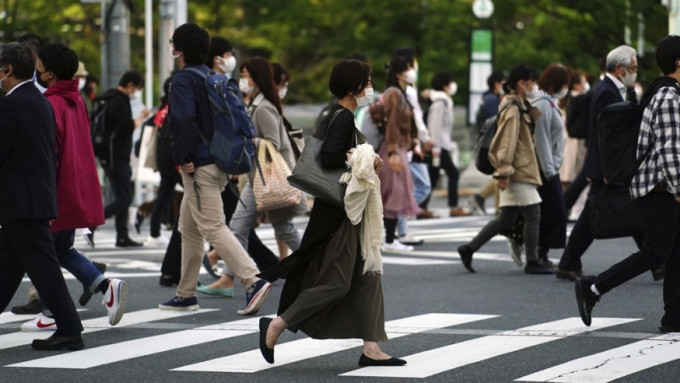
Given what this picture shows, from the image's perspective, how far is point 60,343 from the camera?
8.03 meters

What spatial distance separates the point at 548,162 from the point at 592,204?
1.83 metres

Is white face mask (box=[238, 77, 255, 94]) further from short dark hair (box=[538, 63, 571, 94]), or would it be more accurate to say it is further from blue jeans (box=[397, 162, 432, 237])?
blue jeans (box=[397, 162, 432, 237])

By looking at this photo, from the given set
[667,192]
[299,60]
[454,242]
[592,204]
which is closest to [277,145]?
[592,204]

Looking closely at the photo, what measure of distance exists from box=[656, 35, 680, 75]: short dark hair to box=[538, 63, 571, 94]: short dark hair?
150 inches

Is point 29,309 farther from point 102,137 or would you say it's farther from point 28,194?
point 102,137

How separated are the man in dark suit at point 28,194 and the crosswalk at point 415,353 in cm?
26

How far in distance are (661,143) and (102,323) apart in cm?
358

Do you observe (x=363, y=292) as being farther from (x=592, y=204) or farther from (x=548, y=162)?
(x=548, y=162)

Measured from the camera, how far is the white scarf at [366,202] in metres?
7.24

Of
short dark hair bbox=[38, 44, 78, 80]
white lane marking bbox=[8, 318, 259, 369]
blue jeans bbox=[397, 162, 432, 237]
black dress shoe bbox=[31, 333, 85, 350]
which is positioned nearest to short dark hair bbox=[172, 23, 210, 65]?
short dark hair bbox=[38, 44, 78, 80]

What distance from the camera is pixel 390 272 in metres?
12.4

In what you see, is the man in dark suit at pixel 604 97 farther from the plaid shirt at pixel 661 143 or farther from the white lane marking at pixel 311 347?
the plaid shirt at pixel 661 143

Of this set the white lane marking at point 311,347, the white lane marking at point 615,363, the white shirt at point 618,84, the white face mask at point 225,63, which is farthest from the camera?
the white shirt at point 618,84

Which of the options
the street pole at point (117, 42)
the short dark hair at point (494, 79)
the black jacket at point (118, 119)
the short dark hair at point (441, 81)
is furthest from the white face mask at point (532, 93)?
the street pole at point (117, 42)
